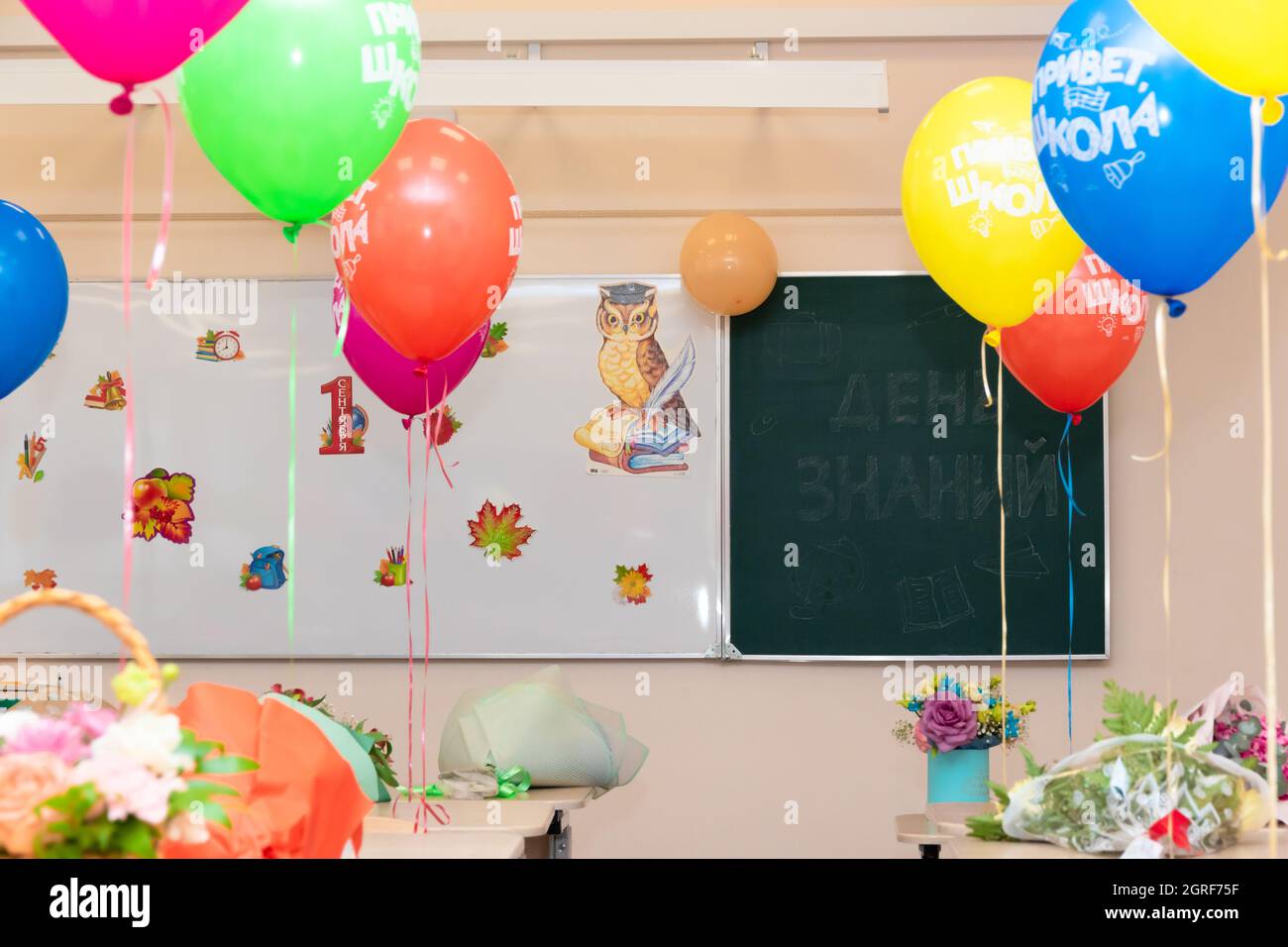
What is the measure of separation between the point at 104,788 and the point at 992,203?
6.52 feet

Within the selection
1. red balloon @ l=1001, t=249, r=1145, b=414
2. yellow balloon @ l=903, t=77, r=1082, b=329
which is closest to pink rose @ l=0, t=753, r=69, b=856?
yellow balloon @ l=903, t=77, r=1082, b=329

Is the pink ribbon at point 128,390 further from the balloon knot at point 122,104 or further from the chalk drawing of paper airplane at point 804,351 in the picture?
the chalk drawing of paper airplane at point 804,351

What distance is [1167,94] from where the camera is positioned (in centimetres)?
180

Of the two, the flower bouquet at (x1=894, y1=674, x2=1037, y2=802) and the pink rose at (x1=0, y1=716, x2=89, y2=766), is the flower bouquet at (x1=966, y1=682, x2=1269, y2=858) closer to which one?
the flower bouquet at (x1=894, y1=674, x2=1037, y2=802)

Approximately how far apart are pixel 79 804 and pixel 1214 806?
4.83 feet

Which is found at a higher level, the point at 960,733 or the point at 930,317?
the point at 930,317

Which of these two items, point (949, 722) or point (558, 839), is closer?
point (949, 722)

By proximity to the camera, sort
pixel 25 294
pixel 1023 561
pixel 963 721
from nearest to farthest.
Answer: pixel 963 721, pixel 25 294, pixel 1023 561

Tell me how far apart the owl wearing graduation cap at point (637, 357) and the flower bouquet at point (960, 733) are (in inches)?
60.7

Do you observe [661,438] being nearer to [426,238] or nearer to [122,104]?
[426,238]

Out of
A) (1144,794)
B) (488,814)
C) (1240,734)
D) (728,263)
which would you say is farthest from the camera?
(728,263)

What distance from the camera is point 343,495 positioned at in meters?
4.07

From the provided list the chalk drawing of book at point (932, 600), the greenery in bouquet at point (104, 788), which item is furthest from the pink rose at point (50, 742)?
the chalk drawing of book at point (932, 600)

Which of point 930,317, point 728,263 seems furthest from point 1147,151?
point 930,317
